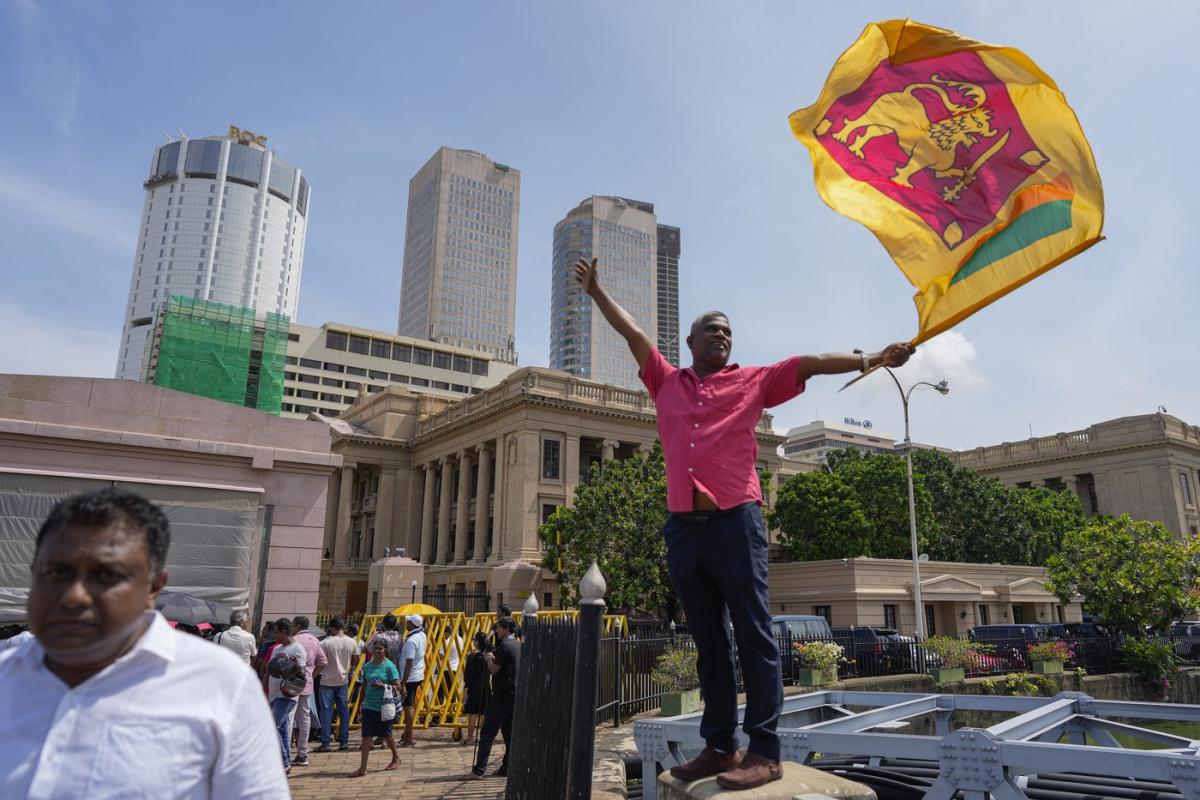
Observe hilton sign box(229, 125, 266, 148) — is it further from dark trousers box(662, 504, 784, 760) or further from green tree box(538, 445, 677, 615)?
dark trousers box(662, 504, 784, 760)

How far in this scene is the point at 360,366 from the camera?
104 metres

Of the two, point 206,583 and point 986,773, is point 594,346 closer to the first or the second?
point 206,583

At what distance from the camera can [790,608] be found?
40.7 meters

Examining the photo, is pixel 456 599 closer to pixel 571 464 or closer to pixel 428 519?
pixel 571 464

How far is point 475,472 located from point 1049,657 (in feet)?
132

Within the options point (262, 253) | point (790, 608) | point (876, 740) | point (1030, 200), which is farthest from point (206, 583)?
point (262, 253)

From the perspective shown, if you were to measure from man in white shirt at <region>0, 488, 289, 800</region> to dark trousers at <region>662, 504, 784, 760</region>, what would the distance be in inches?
93.0

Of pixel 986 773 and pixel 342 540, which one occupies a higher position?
pixel 342 540

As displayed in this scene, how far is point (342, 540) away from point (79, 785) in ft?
197

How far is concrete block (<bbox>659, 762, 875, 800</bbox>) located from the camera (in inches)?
133

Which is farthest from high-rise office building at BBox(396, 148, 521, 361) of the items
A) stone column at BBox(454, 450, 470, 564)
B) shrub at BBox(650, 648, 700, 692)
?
shrub at BBox(650, 648, 700, 692)

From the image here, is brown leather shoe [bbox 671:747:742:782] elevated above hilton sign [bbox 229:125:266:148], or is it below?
below

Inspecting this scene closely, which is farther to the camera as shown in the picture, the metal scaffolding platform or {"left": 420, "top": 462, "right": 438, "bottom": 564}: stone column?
{"left": 420, "top": 462, "right": 438, "bottom": 564}: stone column

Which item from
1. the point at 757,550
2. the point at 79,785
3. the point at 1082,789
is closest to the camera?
the point at 79,785
